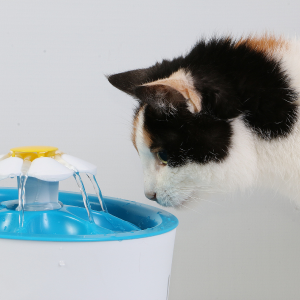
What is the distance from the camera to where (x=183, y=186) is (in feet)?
2.68

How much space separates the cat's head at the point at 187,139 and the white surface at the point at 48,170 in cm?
20

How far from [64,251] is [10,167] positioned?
0.65 feet

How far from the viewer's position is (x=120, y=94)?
1227 millimetres

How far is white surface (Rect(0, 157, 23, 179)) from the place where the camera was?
63 cm

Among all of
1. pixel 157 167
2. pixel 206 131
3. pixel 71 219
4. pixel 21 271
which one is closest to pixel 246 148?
pixel 206 131

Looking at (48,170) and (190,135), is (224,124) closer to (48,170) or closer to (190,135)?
(190,135)

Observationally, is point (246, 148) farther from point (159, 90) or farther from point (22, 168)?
point (22, 168)

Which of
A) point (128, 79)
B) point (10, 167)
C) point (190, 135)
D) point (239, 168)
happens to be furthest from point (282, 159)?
point (10, 167)

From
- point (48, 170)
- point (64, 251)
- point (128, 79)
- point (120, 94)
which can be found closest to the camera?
point (64, 251)

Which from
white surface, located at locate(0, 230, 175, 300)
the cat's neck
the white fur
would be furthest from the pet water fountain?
the cat's neck

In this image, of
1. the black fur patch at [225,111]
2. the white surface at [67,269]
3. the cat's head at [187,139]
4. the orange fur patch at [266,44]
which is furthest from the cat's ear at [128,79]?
the white surface at [67,269]

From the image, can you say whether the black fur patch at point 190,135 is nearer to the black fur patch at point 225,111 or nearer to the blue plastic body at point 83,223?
the black fur patch at point 225,111

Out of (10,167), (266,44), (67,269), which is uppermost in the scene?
(266,44)

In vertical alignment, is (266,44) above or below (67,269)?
above
